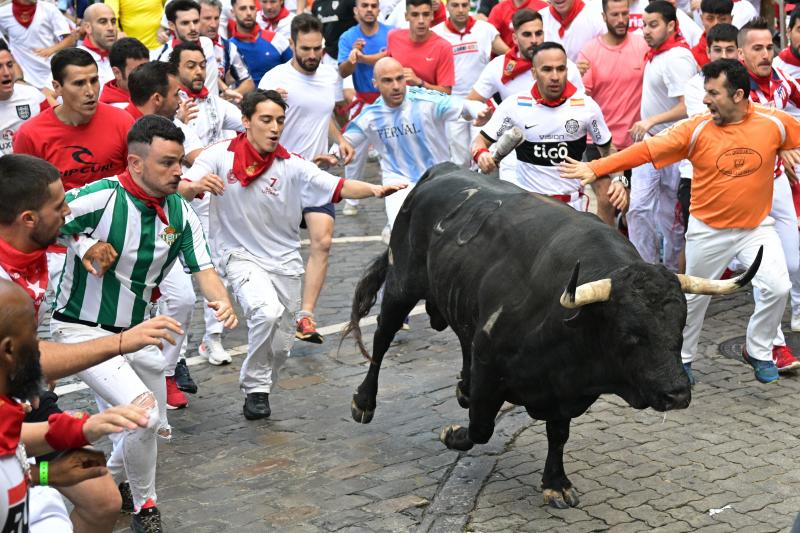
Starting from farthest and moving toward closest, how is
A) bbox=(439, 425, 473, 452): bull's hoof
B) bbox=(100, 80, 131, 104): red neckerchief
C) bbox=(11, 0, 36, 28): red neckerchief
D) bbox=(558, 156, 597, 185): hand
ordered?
bbox=(11, 0, 36, 28): red neckerchief < bbox=(100, 80, 131, 104): red neckerchief < bbox=(558, 156, 597, 185): hand < bbox=(439, 425, 473, 452): bull's hoof

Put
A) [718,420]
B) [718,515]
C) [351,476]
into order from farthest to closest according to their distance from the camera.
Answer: [718,420] < [351,476] < [718,515]

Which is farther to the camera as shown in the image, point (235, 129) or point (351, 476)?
point (235, 129)

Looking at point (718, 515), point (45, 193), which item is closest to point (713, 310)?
point (718, 515)

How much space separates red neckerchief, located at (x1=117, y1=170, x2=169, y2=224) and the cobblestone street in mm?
1655

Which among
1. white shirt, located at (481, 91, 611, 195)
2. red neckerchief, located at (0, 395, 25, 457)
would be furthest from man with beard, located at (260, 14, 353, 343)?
red neckerchief, located at (0, 395, 25, 457)

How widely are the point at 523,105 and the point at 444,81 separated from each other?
2.83 metres

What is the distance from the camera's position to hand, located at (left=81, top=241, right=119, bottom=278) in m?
6.79

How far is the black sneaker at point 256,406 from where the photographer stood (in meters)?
8.40

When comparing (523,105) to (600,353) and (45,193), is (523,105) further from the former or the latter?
(45,193)

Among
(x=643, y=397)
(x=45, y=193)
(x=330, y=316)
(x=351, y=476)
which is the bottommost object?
(x=330, y=316)

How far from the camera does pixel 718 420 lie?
8.05 m

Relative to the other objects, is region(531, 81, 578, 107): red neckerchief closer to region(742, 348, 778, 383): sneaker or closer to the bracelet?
region(742, 348, 778, 383): sneaker

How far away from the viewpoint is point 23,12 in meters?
14.1

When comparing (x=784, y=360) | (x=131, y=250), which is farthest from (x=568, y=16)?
Result: (x=131, y=250)
